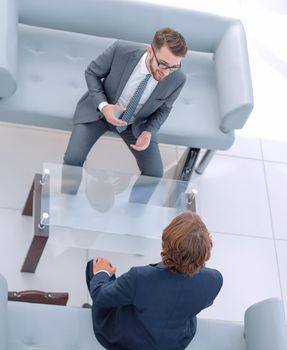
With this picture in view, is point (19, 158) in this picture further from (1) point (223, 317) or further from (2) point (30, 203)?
(1) point (223, 317)

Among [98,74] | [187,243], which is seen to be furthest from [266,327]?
[98,74]

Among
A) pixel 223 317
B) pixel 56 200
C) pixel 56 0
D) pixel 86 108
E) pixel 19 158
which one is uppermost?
pixel 56 0

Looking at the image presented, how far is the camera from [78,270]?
400cm

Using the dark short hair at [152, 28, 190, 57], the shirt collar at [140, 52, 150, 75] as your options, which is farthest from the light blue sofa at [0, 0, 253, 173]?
the dark short hair at [152, 28, 190, 57]

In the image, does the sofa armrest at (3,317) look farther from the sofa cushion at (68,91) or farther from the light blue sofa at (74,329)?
the sofa cushion at (68,91)

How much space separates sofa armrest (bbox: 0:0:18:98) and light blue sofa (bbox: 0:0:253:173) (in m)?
0.02

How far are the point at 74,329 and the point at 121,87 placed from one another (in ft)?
4.22

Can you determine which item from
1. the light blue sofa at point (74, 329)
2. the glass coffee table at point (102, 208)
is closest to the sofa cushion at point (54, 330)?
the light blue sofa at point (74, 329)

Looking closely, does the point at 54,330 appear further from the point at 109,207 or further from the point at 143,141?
the point at 143,141

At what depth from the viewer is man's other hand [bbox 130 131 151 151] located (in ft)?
12.6

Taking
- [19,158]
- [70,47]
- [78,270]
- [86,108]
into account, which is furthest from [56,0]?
[78,270]

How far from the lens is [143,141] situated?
152 inches

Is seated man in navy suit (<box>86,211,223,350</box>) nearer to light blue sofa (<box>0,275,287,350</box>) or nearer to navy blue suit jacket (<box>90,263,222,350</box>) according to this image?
navy blue suit jacket (<box>90,263,222,350</box>)

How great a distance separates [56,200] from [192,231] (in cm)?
116
